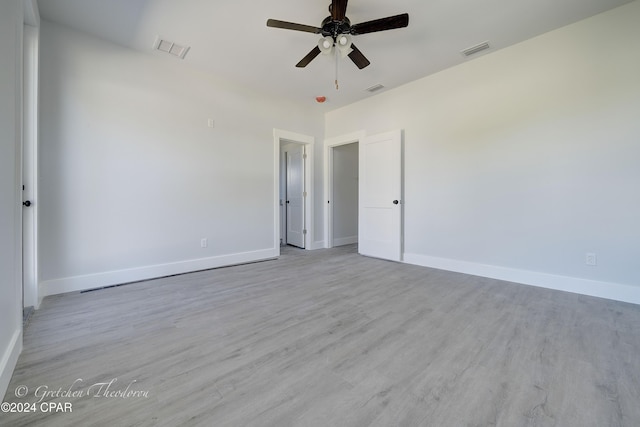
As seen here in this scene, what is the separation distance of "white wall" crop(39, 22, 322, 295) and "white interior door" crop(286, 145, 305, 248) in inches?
46.1

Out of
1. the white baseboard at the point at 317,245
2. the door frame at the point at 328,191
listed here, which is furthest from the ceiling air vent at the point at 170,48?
the white baseboard at the point at 317,245

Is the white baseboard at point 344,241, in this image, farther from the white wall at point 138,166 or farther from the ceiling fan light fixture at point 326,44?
the ceiling fan light fixture at point 326,44

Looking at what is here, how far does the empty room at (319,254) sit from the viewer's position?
1315mm

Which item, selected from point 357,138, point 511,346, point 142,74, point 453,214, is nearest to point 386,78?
point 357,138

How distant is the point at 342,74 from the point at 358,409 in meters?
3.79

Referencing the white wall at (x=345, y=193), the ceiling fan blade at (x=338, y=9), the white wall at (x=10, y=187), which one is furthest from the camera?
the white wall at (x=345, y=193)

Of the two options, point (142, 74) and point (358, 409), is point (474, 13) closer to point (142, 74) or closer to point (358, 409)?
point (358, 409)

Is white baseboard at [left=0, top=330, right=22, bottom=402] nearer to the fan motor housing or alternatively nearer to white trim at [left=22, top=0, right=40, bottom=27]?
white trim at [left=22, top=0, right=40, bottom=27]

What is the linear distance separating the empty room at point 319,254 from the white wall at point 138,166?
0.02 meters

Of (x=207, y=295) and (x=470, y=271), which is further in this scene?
(x=470, y=271)

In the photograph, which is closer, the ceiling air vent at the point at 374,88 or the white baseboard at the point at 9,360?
the white baseboard at the point at 9,360

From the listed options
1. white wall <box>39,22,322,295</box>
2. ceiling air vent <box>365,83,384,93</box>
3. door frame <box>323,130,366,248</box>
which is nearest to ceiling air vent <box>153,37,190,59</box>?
white wall <box>39,22,322,295</box>

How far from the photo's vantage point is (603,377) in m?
1.39
